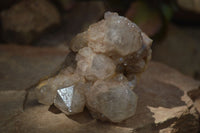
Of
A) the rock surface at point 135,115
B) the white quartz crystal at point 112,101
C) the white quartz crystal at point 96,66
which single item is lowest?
the rock surface at point 135,115

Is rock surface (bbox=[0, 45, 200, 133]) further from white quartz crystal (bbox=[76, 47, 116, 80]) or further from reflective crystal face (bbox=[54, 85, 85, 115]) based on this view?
white quartz crystal (bbox=[76, 47, 116, 80])

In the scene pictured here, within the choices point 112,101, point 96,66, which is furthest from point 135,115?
point 96,66

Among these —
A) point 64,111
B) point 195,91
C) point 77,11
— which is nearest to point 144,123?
point 64,111

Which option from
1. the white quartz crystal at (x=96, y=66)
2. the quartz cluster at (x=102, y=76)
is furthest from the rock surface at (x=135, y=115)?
the white quartz crystal at (x=96, y=66)

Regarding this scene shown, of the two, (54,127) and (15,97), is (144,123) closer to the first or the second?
(54,127)

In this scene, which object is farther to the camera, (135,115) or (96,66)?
(135,115)

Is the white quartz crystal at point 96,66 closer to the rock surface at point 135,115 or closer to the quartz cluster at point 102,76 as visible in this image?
the quartz cluster at point 102,76

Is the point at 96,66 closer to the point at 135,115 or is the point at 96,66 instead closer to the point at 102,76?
the point at 102,76
